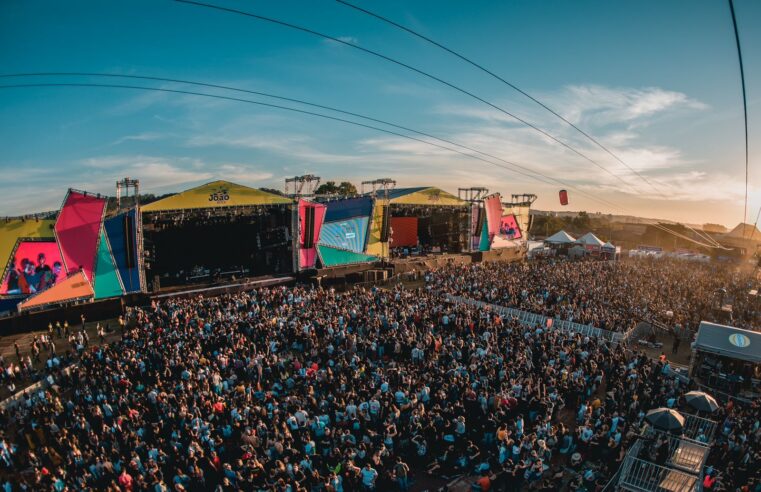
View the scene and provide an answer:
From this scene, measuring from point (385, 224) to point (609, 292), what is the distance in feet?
52.8

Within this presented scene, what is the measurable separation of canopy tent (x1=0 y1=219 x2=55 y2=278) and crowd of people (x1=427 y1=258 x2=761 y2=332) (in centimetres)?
2060

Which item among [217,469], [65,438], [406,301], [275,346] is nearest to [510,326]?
[406,301]

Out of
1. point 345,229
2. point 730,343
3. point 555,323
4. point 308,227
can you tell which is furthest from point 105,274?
point 730,343

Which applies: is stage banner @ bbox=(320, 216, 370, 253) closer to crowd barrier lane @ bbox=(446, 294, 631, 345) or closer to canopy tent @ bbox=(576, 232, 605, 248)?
crowd barrier lane @ bbox=(446, 294, 631, 345)

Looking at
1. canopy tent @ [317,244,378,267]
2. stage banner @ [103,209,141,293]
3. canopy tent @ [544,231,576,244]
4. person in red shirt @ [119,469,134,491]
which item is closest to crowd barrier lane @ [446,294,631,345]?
canopy tent @ [317,244,378,267]

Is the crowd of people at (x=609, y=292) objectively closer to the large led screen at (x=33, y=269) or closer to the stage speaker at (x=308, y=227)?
the stage speaker at (x=308, y=227)

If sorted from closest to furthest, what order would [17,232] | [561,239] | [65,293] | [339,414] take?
[339,414] → [17,232] → [65,293] → [561,239]

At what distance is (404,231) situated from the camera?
40.8 m

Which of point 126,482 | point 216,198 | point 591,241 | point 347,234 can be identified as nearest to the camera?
point 126,482

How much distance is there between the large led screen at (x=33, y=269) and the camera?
17.4 metres

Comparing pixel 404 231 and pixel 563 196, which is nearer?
pixel 563 196

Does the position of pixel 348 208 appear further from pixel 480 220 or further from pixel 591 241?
pixel 591 241

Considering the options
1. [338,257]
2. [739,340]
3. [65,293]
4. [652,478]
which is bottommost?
[652,478]

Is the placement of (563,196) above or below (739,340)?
above
